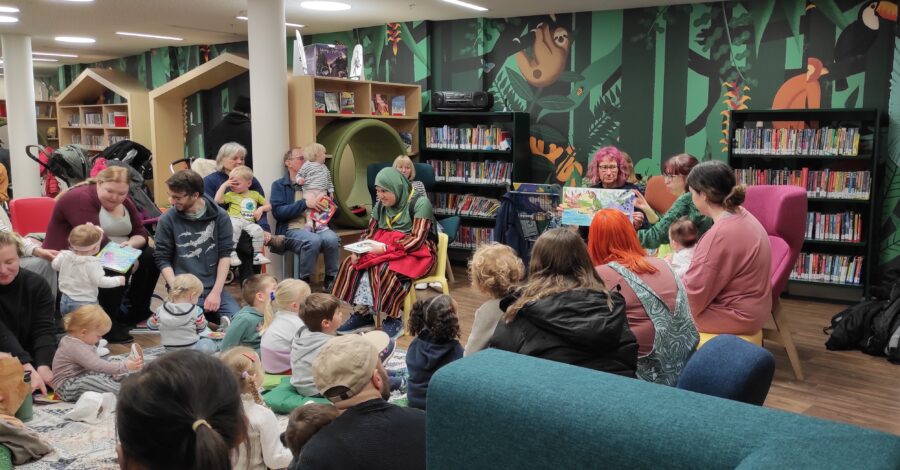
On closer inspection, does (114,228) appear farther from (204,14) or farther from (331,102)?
(204,14)

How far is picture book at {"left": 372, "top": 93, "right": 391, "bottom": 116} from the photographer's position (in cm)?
861

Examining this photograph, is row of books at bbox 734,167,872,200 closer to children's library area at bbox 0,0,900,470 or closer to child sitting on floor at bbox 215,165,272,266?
children's library area at bbox 0,0,900,470

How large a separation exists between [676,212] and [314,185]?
3.56 m

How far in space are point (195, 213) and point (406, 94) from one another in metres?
4.23

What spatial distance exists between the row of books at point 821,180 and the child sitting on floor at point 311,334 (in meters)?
4.55

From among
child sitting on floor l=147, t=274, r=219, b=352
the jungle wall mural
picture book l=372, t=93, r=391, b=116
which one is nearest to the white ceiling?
the jungle wall mural

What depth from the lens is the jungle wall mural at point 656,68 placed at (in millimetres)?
6871

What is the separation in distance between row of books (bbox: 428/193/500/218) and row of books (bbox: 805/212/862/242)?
3232 millimetres

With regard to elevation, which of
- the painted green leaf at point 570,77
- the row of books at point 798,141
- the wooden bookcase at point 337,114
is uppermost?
the painted green leaf at point 570,77

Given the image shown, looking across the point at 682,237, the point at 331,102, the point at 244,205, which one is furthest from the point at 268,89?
the point at 682,237

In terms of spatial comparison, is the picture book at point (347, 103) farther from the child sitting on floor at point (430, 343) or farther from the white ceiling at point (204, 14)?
the child sitting on floor at point (430, 343)

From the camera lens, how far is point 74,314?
418 centimetres

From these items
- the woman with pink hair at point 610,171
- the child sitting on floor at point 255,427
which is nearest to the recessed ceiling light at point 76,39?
the woman with pink hair at point 610,171

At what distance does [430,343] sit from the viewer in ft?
11.6
